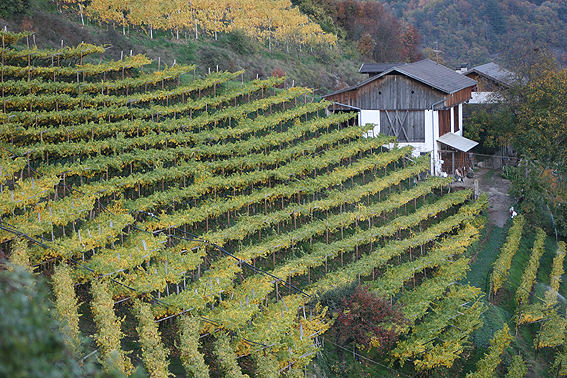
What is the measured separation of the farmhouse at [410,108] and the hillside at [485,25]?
183 ft

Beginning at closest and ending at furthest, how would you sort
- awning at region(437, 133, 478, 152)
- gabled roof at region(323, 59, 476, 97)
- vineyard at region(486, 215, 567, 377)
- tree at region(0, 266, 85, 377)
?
1. tree at region(0, 266, 85, 377)
2. vineyard at region(486, 215, 567, 377)
3. gabled roof at region(323, 59, 476, 97)
4. awning at region(437, 133, 478, 152)

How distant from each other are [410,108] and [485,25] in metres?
71.9

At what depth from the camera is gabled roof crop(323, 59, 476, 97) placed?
116ft

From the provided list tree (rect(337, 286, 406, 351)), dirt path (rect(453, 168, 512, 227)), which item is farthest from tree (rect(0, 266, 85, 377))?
dirt path (rect(453, 168, 512, 227))

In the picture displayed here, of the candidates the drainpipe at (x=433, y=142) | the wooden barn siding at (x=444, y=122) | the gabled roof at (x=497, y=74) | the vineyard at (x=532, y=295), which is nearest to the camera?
the vineyard at (x=532, y=295)

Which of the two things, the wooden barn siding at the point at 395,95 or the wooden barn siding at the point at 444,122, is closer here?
the wooden barn siding at the point at 395,95

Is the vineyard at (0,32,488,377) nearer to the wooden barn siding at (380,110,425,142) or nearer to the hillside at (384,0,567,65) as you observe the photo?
the wooden barn siding at (380,110,425,142)

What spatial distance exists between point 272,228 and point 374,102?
50.6 ft

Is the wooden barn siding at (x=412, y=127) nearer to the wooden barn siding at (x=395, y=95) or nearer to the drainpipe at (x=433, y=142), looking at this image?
the wooden barn siding at (x=395, y=95)

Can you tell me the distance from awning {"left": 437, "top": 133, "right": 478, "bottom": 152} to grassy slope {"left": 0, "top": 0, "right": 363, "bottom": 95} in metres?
11.5

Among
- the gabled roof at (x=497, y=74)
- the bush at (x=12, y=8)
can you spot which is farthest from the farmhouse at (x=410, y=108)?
the bush at (x=12, y=8)

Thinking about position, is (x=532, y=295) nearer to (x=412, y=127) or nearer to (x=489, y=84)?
(x=412, y=127)

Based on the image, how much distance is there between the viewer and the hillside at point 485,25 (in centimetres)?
9181

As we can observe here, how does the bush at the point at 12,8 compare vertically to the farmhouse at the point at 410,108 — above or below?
above
